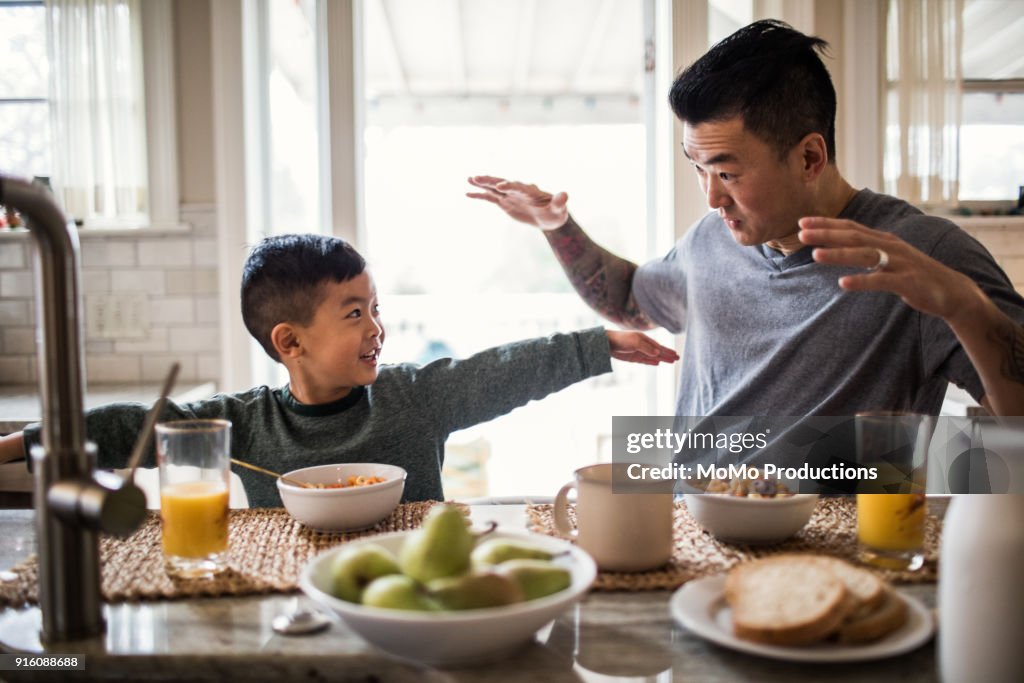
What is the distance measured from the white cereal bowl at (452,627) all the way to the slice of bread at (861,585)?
0.25 m

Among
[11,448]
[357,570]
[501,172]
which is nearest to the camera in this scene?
[357,570]

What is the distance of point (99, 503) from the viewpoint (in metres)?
0.78

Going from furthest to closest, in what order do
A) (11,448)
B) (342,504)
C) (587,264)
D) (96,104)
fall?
(96,104), (587,264), (11,448), (342,504)

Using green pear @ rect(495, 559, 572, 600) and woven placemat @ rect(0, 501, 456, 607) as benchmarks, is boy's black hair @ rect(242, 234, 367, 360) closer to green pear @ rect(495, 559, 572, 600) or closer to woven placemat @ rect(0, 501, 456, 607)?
woven placemat @ rect(0, 501, 456, 607)

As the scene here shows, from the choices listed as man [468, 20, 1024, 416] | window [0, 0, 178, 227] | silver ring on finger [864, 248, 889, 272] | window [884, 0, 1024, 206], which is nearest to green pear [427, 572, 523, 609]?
silver ring on finger [864, 248, 889, 272]

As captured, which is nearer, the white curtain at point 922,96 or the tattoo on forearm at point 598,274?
the tattoo on forearm at point 598,274

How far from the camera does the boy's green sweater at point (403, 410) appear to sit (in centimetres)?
148

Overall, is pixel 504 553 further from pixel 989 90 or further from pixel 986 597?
pixel 989 90

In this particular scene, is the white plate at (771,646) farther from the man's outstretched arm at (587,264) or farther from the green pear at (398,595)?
the man's outstretched arm at (587,264)

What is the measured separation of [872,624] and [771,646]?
0.10m

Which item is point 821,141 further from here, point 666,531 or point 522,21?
point 522,21

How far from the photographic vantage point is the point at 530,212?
6.61 feet

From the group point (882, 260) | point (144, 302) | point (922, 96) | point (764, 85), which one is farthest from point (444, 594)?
point (922, 96)

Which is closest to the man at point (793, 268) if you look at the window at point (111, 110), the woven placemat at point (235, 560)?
the woven placemat at point (235, 560)
